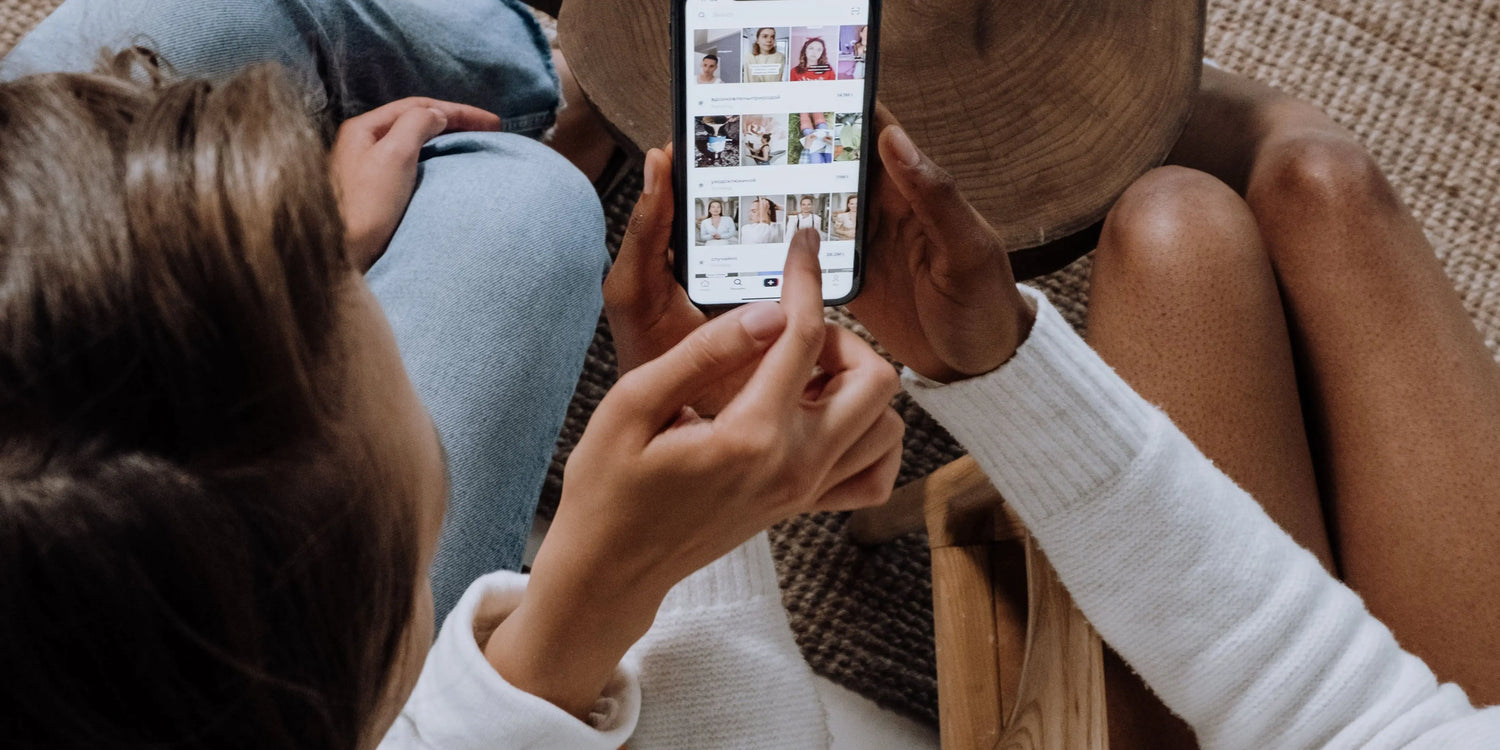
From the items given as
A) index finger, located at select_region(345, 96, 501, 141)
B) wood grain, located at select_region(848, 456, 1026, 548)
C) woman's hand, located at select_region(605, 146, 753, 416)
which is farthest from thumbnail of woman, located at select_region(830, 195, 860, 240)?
index finger, located at select_region(345, 96, 501, 141)

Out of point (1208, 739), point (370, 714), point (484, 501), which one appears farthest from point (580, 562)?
point (1208, 739)

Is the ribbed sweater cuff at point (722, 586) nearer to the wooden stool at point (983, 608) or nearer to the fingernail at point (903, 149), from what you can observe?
the wooden stool at point (983, 608)

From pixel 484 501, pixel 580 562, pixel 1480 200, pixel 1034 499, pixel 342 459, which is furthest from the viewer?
pixel 1480 200

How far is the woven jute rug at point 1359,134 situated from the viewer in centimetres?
101

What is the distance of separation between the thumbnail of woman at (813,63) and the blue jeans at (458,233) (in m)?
0.29

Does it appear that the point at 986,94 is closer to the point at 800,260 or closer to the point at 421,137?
the point at 800,260

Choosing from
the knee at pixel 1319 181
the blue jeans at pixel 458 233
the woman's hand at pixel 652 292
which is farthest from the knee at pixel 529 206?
the knee at pixel 1319 181

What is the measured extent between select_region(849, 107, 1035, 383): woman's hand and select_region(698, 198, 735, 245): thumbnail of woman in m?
0.09

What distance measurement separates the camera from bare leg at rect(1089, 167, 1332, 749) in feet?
1.97

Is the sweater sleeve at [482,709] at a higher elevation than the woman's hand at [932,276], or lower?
lower

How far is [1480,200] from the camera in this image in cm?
109

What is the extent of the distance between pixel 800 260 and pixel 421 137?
45cm

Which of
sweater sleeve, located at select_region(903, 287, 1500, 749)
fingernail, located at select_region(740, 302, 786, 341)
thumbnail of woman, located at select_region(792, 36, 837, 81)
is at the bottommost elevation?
sweater sleeve, located at select_region(903, 287, 1500, 749)

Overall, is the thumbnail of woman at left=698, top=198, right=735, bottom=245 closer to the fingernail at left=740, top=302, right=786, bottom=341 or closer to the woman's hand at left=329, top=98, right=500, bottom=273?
the fingernail at left=740, top=302, right=786, bottom=341
